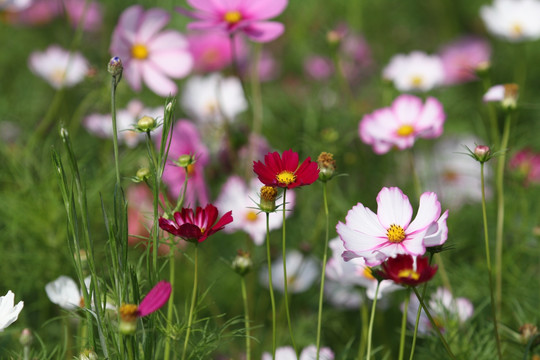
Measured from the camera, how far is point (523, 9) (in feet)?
4.70

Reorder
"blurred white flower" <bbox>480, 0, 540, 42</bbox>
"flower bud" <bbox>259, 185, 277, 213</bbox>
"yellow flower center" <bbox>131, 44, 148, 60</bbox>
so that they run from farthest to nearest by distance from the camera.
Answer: "blurred white flower" <bbox>480, 0, 540, 42</bbox>, "yellow flower center" <bbox>131, 44, 148, 60</bbox>, "flower bud" <bbox>259, 185, 277, 213</bbox>

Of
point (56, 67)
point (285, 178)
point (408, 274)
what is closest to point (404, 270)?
point (408, 274)

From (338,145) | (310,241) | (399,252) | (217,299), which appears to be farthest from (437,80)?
(399,252)

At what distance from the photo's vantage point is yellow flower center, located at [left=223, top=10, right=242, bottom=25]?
100cm

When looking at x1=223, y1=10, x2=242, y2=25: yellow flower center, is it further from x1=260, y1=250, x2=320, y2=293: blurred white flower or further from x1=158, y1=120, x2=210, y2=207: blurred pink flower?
x1=260, y1=250, x2=320, y2=293: blurred white flower

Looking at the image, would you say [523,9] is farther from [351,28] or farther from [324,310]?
[324,310]

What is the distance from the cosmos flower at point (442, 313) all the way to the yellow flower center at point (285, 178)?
29cm

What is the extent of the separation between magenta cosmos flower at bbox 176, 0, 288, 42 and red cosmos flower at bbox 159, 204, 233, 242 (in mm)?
360

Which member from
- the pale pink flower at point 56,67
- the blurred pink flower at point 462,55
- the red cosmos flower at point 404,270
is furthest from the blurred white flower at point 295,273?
the blurred pink flower at point 462,55

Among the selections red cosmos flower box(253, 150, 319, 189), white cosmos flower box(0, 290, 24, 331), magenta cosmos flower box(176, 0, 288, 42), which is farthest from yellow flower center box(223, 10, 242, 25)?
white cosmos flower box(0, 290, 24, 331)

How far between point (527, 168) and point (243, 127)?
52 centimetres

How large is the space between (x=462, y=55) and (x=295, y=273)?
1.18m

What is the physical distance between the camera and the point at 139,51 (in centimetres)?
119

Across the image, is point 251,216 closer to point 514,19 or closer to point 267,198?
point 267,198
